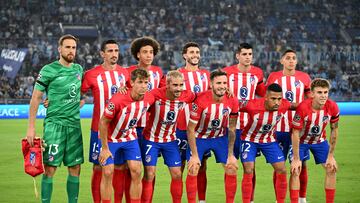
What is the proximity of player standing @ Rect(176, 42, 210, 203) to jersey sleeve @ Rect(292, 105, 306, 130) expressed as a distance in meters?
1.18

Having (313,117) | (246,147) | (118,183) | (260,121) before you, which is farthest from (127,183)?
(313,117)

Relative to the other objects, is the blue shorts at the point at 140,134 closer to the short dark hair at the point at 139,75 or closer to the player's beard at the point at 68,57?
the short dark hair at the point at 139,75

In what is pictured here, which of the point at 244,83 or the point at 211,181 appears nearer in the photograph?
the point at 244,83

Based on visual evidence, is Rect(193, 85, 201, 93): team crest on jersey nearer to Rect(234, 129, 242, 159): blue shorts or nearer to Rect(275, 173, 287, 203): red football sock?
Rect(234, 129, 242, 159): blue shorts

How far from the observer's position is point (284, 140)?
9.71 metres

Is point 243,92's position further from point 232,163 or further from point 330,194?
point 330,194

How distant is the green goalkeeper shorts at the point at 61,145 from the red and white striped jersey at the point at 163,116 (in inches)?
33.4

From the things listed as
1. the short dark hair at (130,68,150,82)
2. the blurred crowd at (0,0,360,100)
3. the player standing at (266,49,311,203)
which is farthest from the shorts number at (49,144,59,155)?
the blurred crowd at (0,0,360,100)

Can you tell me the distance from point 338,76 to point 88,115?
37.2ft

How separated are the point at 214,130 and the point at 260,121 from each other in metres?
0.57

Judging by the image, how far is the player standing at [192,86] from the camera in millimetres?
9250

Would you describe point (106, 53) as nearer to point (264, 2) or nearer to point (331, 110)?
point (331, 110)

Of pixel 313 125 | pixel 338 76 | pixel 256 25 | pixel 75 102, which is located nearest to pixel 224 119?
pixel 313 125

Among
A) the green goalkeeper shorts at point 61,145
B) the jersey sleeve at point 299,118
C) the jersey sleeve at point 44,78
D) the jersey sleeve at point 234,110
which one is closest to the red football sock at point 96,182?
the green goalkeeper shorts at point 61,145
